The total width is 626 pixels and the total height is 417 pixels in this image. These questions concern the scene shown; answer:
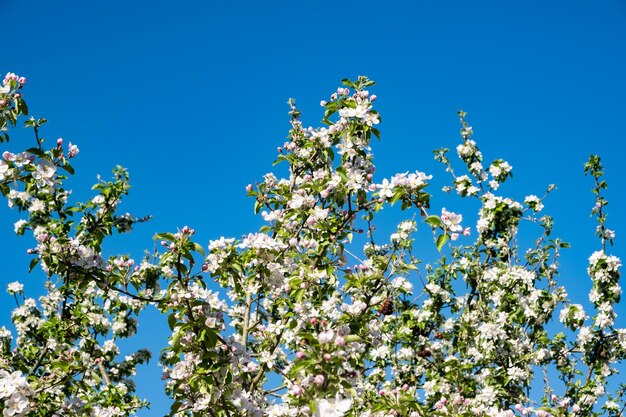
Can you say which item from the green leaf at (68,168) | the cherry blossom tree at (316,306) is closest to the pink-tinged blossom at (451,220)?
the cherry blossom tree at (316,306)

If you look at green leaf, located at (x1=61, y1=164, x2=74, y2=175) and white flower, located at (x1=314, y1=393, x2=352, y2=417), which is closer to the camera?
white flower, located at (x1=314, y1=393, x2=352, y2=417)

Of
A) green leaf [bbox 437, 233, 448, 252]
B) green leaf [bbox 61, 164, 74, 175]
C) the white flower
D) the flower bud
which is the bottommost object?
the white flower

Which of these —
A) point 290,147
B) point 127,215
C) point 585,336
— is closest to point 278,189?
point 290,147

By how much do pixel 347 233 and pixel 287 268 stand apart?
1.63 ft

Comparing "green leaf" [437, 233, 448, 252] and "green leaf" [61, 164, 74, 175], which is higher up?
"green leaf" [61, 164, 74, 175]

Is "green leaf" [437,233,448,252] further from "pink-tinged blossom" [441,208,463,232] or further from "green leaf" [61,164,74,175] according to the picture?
"green leaf" [61,164,74,175]

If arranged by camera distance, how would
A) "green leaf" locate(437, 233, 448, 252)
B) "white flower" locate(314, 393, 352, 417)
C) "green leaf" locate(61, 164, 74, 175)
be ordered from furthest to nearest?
"green leaf" locate(61, 164, 74, 175) < "green leaf" locate(437, 233, 448, 252) < "white flower" locate(314, 393, 352, 417)

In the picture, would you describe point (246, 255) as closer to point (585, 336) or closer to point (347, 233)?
point (347, 233)

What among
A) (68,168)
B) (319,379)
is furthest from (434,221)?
(68,168)

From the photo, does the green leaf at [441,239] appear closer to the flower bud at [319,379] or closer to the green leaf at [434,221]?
the green leaf at [434,221]

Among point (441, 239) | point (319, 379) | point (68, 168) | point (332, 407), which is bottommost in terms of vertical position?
point (332, 407)

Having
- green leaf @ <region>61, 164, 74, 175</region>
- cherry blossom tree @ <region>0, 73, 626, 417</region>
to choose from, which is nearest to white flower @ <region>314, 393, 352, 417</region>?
cherry blossom tree @ <region>0, 73, 626, 417</region>

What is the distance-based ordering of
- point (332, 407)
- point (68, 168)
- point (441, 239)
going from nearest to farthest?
point (332, 407) < point (441, 239) < point (68, 168)

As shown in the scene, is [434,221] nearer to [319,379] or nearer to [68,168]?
[319,379]
